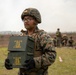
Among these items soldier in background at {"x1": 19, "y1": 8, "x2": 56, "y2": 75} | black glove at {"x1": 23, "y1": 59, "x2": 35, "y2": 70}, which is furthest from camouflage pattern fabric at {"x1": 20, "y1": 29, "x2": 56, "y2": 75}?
black glove at {"x1": 23, "y1": 59, "x2": 35, "y2": 70}

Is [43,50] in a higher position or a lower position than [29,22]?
lower

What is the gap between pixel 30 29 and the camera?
372cm

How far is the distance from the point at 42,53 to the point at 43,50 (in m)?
0.05

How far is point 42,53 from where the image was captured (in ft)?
12.0

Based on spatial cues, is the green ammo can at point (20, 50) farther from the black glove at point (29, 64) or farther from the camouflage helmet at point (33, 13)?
the camouflage helmet at point (33, 13)

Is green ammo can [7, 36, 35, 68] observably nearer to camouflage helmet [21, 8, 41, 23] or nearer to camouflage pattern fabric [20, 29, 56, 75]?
camouflage pattern fabric [20, 29, 56, 75]

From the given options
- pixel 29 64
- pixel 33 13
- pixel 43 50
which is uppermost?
pixel 33 13

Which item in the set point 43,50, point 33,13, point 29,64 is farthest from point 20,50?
point 33,13

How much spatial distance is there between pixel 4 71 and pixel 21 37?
778cm

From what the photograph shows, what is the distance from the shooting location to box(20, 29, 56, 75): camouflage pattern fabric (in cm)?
353

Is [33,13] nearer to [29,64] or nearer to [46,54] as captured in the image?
[46,54]

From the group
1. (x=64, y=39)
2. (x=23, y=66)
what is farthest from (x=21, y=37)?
(x=64, y=39)

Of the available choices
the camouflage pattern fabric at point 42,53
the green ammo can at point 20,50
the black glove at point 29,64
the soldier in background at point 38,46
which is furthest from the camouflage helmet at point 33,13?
the black glove at point 29,64

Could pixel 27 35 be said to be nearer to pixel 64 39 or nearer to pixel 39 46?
pixel 39 46
